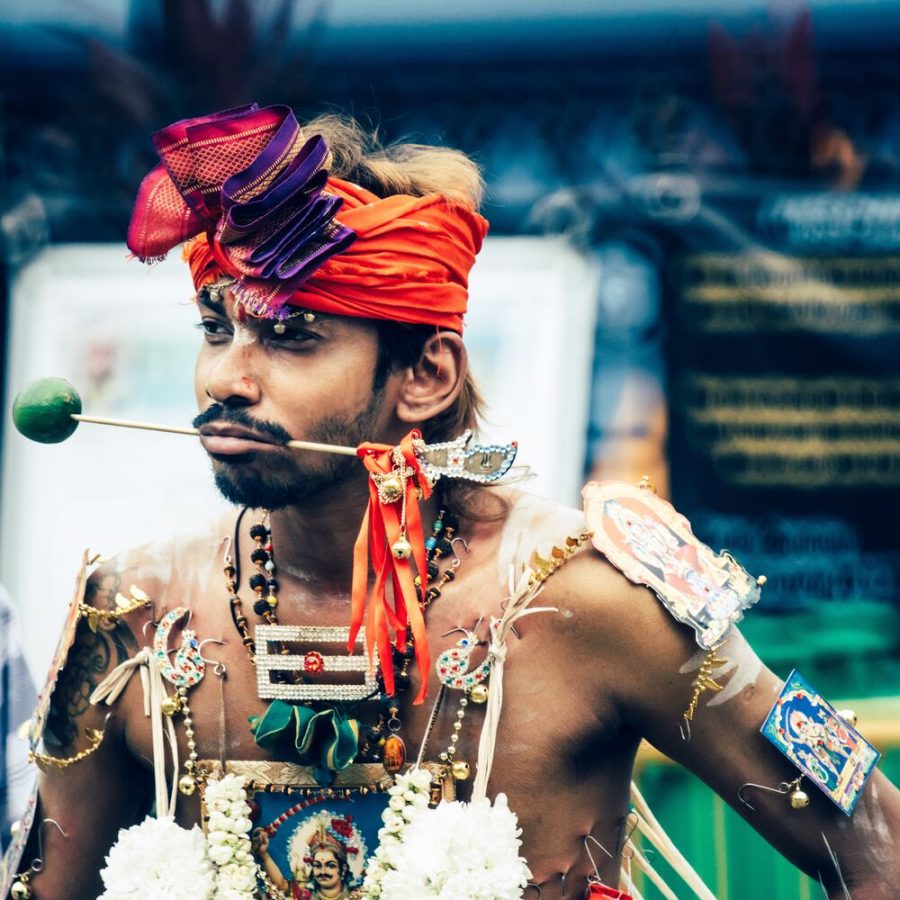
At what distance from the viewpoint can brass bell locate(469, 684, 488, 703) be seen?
2932 millimetres

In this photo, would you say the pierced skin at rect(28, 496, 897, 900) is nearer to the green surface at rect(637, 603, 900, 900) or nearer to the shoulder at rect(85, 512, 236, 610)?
the shoulder at rect(85, 512, 236, 610)

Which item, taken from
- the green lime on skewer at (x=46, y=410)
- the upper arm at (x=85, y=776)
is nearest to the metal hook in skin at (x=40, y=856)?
the upper arm at (x=85, y=776)

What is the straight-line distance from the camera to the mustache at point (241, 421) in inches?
113

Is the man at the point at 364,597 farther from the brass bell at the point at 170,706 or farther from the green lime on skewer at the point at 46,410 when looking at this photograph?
the green lime on skewer at the point at 46,410

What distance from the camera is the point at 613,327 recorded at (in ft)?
17.4

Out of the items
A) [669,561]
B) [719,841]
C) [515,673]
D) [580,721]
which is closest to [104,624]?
[515,673]

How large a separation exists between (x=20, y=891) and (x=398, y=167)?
1.53m

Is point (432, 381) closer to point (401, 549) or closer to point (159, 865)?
point (401, 549)

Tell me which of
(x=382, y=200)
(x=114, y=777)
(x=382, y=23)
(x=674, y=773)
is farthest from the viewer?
(x=382, y=23)

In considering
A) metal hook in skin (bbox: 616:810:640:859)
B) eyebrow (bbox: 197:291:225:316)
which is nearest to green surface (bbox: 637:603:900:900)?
metal hook in skin (bbox: 616:810:640:859)

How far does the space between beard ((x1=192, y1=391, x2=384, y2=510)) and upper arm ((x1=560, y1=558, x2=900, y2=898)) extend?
0.52 m

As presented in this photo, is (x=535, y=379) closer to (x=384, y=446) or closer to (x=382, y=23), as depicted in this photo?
(x=382, y=23)

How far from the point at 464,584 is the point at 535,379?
2.38 metres

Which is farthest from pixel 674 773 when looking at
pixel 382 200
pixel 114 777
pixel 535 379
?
pixel 382 200
